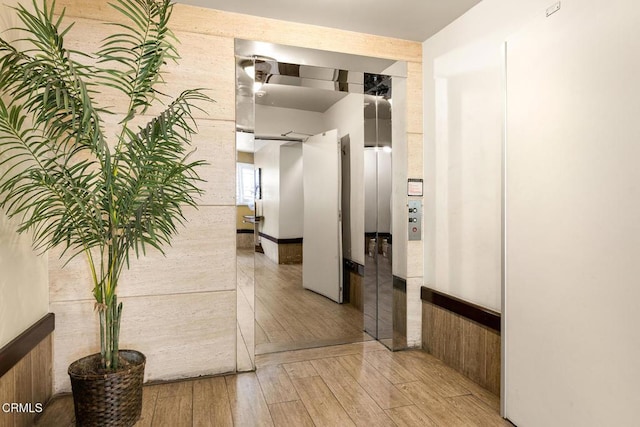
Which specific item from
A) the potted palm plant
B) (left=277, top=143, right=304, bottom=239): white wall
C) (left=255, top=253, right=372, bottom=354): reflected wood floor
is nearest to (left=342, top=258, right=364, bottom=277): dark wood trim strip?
(left=255, top=253, right=372, bottom=354): reflected wood floor

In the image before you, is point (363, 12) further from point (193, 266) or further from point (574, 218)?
point (193, 266)

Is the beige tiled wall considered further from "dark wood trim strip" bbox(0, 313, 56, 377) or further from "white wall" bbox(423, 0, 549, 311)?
"white wall" bbox(423, 0, 549, 311)

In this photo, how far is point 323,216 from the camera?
475 centimetres

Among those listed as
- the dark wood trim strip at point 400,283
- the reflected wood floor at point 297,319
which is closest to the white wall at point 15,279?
the reflected wood floor at point 297,319

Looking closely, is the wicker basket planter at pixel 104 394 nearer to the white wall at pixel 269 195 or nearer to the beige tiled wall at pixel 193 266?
the beige tiled wall at pixel 193 266

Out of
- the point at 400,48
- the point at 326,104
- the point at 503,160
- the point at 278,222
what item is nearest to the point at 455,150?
the point at 503,160

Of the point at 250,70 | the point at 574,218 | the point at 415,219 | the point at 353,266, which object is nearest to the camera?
the point at 574,218

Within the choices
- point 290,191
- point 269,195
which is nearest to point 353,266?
point 290,191

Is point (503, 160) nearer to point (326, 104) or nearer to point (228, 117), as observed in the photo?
point (228, 117)

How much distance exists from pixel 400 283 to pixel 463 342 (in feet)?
2.27

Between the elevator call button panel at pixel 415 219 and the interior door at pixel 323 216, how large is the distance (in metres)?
1.37

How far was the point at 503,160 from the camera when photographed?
2115 millimetres

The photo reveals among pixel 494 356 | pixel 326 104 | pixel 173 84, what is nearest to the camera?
pixel 494 356

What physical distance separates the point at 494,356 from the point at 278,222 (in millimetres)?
4300
